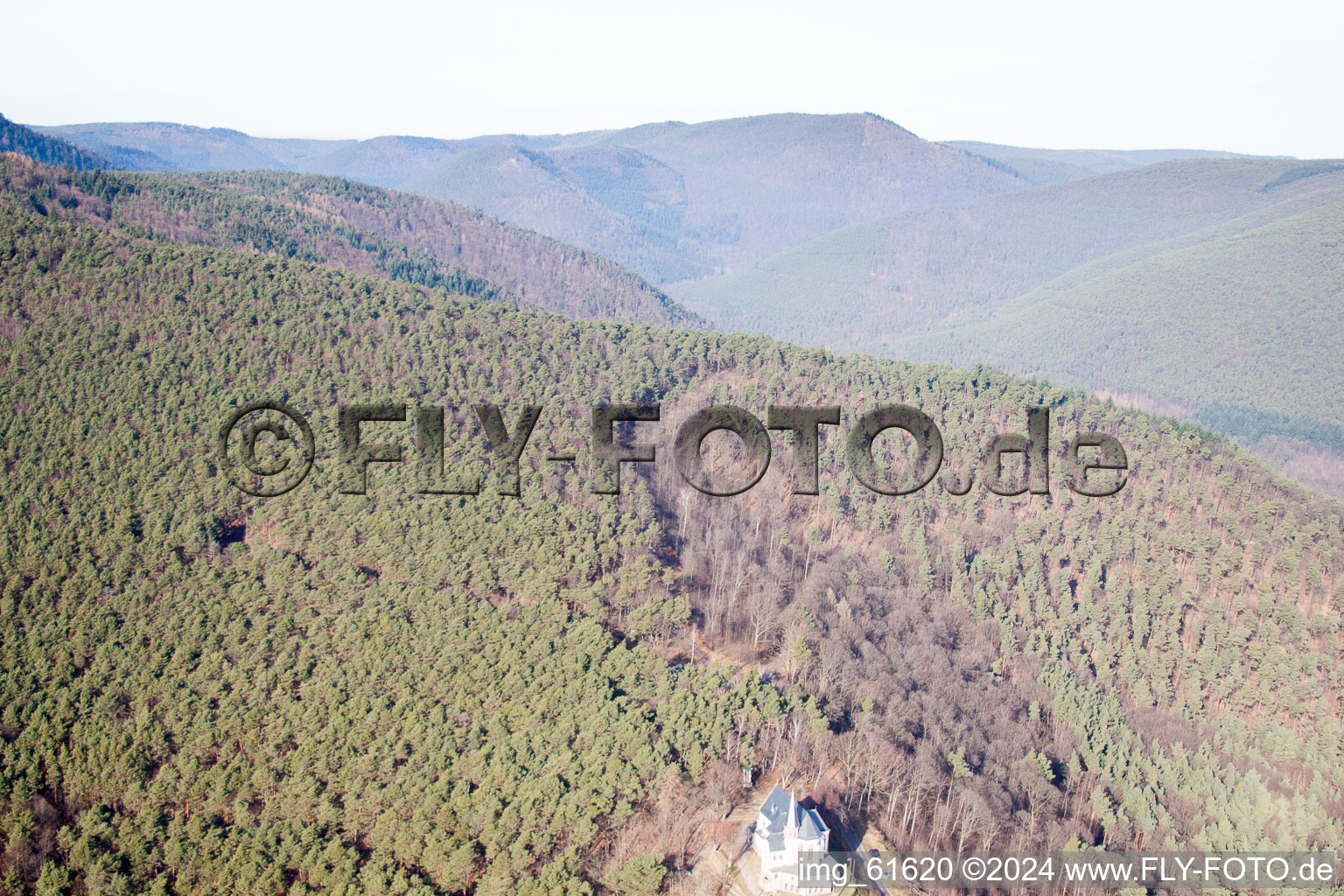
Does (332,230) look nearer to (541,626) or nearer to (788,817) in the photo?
(541,626)

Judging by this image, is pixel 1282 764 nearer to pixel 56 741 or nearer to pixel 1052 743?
pixel 1052 743

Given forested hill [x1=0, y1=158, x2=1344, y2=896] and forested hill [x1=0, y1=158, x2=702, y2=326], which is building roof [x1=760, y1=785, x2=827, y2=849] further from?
forested hill [x1=0, y1=158, x2=702, y2=326]

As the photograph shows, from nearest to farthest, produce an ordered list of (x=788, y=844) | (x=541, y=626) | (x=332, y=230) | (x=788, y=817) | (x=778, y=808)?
1. (x=788, y=844)
2. (x=788, y=817)
3. (x=778, y=808)
4. (x=541, y=626)
5. (x=332, y=230)

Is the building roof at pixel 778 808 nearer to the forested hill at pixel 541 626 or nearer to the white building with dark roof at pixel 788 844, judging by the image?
the white building with dark roof at pixel 788 844

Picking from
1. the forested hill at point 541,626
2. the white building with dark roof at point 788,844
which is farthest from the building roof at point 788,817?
the forested hill at point 541,626

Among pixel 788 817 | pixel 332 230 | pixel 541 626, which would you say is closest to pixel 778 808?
pixel 788 817
